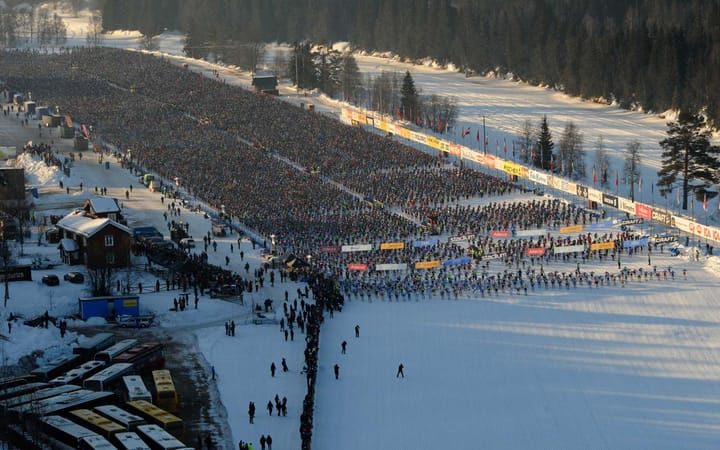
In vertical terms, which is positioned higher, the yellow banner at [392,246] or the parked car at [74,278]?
the parked car at [74,278]

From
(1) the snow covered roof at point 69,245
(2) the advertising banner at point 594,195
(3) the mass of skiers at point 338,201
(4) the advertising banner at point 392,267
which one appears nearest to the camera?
(1) the snow covered roof at point 69,245

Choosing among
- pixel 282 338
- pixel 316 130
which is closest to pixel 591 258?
pixel 282 338

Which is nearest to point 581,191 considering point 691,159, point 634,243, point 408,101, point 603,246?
point 691,159

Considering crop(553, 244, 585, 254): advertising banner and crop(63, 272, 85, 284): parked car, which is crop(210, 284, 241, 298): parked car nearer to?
crop(63, 272, 85, 284): parked car

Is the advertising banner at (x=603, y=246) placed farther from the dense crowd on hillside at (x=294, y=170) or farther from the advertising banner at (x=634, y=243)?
the dense crowd on hillside at (x=294, y=170)

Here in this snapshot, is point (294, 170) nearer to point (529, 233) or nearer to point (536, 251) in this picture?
point (529, 233)

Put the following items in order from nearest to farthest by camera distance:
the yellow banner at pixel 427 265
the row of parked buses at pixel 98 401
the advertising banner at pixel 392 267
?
the row of parked buses at pixel 98 401
the advertising banner at pixel 392 267
the yellow banner at pixel 427 265

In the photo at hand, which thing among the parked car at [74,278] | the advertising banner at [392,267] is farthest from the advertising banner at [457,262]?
the parked car at [74,278]

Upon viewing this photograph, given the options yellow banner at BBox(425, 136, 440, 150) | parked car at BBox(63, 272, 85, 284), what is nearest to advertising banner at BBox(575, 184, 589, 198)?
yellow banner at BBox(425, 136, 440, 150)
